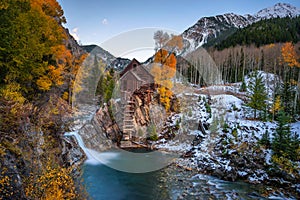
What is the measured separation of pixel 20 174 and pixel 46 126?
202 inches

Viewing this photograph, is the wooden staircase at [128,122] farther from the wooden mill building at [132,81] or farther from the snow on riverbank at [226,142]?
the snow on riverbank at [226,142]

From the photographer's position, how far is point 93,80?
43219mm

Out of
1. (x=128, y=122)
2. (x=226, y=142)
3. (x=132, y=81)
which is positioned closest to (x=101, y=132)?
(x=128, y=122)

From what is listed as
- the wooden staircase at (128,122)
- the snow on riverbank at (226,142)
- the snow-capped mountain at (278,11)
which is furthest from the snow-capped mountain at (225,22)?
the wooden staircase at (128,122)

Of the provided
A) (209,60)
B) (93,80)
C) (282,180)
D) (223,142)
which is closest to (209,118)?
(223,142)

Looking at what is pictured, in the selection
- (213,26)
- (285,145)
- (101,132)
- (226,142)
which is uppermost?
(213,26)

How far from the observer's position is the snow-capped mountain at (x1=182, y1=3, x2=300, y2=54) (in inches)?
5345

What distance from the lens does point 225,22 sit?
152375 millimetres

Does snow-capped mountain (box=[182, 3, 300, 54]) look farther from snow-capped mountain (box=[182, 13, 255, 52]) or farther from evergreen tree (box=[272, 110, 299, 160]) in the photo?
evergreen tree (box=[272, 110, 299, 160])

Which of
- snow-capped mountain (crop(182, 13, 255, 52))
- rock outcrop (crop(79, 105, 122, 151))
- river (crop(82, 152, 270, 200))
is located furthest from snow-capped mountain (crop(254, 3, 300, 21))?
river (crop(82, 152, 270, 200))

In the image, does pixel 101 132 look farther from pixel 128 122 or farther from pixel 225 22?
pixel 225 22

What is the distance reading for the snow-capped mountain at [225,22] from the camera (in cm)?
13577

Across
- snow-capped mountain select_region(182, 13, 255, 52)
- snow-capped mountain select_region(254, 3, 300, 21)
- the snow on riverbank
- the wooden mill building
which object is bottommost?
the snow on riverbank

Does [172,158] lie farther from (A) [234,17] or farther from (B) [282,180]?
(A) [234,17]
